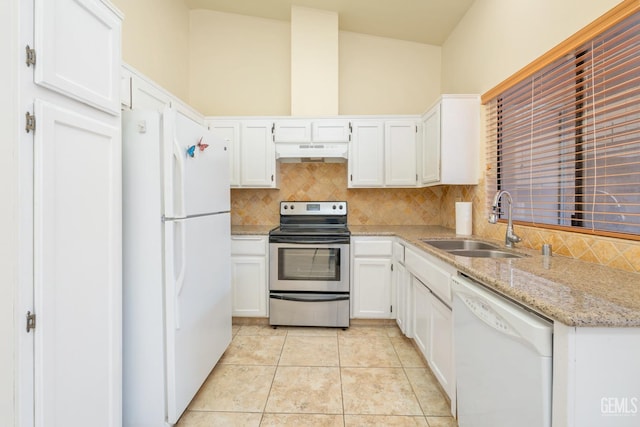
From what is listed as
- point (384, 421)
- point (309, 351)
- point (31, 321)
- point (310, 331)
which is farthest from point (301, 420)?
point (31, 321)

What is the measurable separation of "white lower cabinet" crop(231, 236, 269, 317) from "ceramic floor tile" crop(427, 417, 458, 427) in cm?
169

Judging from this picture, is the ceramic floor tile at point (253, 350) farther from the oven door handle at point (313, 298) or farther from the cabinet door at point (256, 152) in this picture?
the cabinet door at point (256, 152)

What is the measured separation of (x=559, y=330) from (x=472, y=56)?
2569 mm

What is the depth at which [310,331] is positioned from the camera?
2.86 m

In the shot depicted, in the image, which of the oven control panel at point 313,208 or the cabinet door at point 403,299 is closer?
the cabinet door at point 403,299

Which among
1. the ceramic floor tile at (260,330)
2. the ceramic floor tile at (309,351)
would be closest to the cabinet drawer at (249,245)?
the ceramic floor tile at (260,330)

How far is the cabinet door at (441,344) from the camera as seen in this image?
5.46 feet

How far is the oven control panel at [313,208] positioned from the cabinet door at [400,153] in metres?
0.59

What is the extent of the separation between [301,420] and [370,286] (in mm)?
1404

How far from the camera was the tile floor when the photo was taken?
1.72m

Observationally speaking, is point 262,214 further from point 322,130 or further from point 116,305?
point 116,305

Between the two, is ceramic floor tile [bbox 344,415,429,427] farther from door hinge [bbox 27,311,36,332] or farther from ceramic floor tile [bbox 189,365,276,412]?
door hinge [bbox 27,311,36,332]

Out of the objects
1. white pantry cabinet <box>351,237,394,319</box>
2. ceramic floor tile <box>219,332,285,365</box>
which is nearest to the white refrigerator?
ceramic floor tile <box>219,332,285,365</box>

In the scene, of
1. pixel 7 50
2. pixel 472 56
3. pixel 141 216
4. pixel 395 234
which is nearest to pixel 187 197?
pixel 141 216
